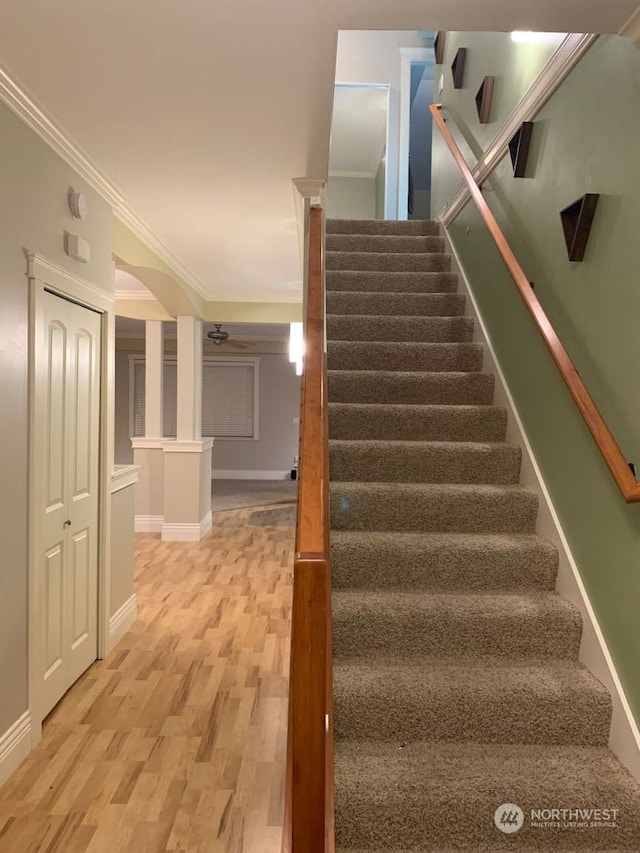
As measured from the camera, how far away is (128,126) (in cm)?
A: 260

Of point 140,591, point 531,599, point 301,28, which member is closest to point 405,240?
point 301,28

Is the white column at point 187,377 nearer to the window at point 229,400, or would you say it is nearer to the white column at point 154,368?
the white column at point 154,368

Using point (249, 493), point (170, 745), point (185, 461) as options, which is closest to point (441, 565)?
point (170, 745)

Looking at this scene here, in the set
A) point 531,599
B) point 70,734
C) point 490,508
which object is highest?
point 490,508

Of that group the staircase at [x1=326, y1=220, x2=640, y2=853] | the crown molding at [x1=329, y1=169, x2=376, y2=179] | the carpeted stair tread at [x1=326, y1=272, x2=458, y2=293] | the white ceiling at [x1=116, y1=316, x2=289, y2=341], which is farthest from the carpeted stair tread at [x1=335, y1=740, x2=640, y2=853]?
the white ceiling at [x1=116, y1=316, x2=289, y2=341]

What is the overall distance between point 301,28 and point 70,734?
9.64 ft

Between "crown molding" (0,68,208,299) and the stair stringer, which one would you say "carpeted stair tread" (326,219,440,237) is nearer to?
"crown molding" (0,68,208,299)

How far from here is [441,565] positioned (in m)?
2.31

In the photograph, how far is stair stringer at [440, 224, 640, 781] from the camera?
177 centimetres

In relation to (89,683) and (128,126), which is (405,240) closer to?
(128,126)

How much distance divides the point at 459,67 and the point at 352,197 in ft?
12.7

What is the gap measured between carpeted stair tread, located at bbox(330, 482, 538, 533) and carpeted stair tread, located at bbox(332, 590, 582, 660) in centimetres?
44

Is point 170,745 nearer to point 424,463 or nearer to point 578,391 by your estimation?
point 424,463

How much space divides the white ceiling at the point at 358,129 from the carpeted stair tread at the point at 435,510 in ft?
14.4
